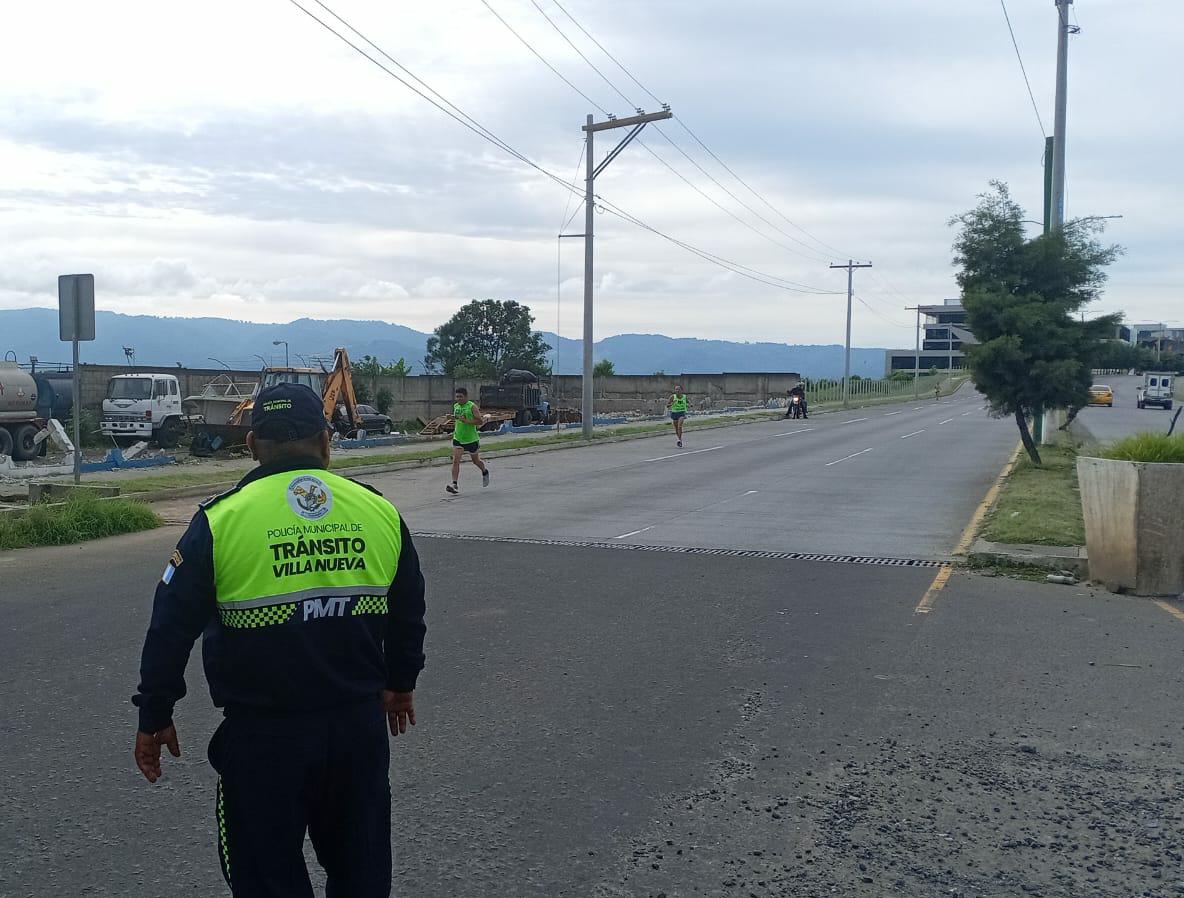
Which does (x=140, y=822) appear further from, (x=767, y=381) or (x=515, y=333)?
(x=515, y=333)

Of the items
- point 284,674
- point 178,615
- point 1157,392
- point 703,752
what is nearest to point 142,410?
point 703,752

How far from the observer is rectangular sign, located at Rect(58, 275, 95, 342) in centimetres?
1570

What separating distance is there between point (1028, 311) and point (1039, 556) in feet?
31.7

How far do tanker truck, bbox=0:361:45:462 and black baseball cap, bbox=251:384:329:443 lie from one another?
23.8 meters

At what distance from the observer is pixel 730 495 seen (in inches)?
707

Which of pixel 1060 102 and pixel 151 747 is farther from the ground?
pixel 1060 102

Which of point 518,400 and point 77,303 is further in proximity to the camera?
point 518,400

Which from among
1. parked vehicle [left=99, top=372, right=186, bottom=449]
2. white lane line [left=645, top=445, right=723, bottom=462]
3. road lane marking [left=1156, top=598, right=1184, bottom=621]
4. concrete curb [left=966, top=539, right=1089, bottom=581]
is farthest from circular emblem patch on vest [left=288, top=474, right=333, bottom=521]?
parked vehicle [left=99, top=372, right=186, bottom=449]

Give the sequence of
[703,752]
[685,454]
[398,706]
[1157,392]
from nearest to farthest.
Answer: [398,706], [703,752], [685,454], [1157,392]

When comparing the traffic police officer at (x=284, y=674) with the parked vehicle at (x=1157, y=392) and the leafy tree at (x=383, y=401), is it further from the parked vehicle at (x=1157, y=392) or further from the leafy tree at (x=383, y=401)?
the parked vehicle at (x=1157, y=392)

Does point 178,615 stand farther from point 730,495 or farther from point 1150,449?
point 730,495

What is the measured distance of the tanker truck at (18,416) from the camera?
24516 millimetres

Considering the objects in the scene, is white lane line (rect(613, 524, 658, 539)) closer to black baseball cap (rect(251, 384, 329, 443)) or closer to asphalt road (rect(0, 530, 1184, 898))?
asphalt road (rect(0, 530, 1184, 898))

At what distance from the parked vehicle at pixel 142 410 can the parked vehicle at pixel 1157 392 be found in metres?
55.2
